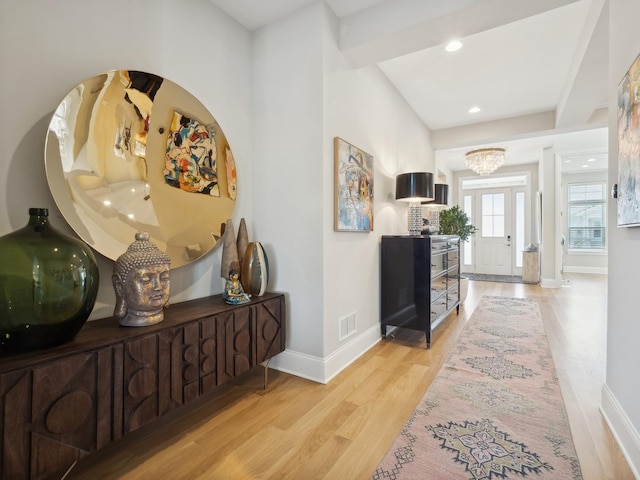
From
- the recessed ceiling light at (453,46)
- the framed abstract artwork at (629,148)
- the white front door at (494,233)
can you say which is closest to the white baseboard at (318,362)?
the framed abstract artwork at (629,148)

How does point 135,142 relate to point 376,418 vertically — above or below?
above

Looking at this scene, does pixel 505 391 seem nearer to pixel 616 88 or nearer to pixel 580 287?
pixel 616 88

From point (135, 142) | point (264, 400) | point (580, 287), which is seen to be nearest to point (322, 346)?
point (264, 400)

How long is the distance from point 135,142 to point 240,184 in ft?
2.70

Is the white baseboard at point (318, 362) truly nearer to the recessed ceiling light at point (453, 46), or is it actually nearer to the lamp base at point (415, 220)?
the lamp base at point (415, 220)

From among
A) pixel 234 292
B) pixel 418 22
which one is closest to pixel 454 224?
pixel 418 22

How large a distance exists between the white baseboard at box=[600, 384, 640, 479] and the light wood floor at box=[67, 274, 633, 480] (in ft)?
0.12

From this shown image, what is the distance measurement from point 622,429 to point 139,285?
2.45m

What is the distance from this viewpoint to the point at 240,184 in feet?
7.89

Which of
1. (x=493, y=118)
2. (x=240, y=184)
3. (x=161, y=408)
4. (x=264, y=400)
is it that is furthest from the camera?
(x=493, y=118)

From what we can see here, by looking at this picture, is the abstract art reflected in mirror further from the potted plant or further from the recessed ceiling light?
the potted plant

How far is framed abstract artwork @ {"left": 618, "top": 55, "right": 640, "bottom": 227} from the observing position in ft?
4.26

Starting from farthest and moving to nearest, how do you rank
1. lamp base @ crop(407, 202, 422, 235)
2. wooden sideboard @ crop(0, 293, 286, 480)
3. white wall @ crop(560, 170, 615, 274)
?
white wall @ crop(560, 170, 615, 274), lamp base @ crop(407, 202, 422, 235), wooden sideboard @ crop(0, 293, 286, 480)

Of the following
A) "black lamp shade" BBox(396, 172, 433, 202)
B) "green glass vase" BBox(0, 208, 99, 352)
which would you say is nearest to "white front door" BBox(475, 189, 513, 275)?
"black lamp shade" BBox(396, 172, 433, 202)
